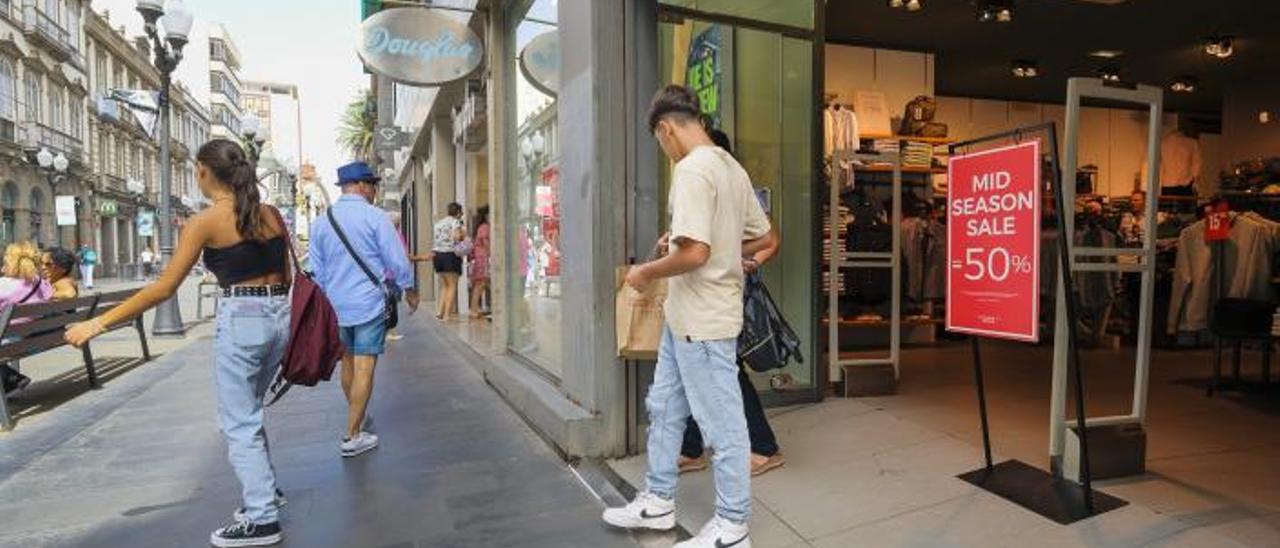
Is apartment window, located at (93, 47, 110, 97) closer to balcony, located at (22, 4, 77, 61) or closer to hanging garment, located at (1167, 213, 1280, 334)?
balcony, located at (22, 4, 77, 61)

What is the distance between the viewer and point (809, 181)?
5.41 meters

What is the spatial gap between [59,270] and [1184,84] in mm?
13686

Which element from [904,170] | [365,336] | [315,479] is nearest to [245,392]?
[315,479]

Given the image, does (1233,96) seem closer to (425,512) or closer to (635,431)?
(635,431)

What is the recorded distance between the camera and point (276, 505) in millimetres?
3600

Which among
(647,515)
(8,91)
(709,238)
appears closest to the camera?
(709,238)

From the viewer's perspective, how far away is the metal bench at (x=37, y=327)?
5820 millimetres

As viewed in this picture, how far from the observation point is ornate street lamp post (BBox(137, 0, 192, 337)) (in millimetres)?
11891

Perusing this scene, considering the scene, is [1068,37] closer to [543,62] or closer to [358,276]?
[543,62]

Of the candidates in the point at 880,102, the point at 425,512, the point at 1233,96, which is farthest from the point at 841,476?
the point at 1233,96

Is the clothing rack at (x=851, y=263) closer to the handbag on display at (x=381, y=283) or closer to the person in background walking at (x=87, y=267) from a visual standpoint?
the handbag on display at (x=381, y=283)

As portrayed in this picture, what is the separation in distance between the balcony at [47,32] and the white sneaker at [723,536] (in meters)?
50.2

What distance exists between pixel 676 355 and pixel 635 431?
1465 millimetres

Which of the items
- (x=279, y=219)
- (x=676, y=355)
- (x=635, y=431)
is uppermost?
(x=279, y=219)
